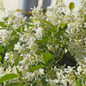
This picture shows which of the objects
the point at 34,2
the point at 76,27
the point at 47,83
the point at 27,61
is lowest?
the point at 47,83

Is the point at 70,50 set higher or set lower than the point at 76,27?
lower

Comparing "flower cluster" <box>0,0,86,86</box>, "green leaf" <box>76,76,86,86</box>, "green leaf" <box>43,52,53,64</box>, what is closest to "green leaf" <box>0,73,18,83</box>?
"flower cluster" <box>0,0,86,86</box>

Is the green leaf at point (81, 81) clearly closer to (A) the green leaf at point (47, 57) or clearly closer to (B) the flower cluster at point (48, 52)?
(B) the flower cluster at point (48, 52)

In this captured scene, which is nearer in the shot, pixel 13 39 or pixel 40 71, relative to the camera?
pixel 40 71

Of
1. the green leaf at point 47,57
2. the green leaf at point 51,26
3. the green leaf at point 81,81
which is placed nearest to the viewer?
the green leaf at point 81,81

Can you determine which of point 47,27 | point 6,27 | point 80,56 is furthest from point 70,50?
point 6,27

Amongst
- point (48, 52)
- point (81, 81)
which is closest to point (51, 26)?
point (48, 52)

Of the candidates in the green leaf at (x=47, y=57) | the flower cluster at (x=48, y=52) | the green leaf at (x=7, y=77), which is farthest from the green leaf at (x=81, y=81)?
the green leaf at (x=7, y=77)

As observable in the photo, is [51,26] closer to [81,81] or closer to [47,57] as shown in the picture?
[47,57]

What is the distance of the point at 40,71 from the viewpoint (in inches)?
41.6

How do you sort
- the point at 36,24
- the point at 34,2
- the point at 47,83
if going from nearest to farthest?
the point at 47,83 → the point at 36,24 → the point at 34,2

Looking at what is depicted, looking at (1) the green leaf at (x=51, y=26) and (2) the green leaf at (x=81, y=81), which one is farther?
(1) the green leaf at (x=51, y=26)

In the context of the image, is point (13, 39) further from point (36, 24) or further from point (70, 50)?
point (70, 50)

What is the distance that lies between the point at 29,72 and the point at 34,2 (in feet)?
10.6
